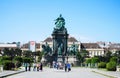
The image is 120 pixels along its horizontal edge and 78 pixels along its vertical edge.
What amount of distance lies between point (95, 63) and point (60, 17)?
56.2ft

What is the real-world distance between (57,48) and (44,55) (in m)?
4.62

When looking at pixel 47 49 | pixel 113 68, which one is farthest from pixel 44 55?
pixel 113 68

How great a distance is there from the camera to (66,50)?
105375mm

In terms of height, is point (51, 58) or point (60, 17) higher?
point (60, 17)

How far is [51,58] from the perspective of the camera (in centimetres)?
10431

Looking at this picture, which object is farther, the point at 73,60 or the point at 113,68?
the point at 73,60

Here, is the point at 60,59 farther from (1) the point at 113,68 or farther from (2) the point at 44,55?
(1) the point at 113,68

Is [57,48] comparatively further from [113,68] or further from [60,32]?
[113,68]

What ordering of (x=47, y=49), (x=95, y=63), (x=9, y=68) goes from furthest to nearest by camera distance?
(x=47, y=49) < (x=95, y=63) < (x=9, y=68)

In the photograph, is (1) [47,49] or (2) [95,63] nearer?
(2) [95,63]

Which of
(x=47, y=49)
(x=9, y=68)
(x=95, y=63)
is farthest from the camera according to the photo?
(x=47, y=49)

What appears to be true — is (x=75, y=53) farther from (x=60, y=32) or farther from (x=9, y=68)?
(x=9, y=68)

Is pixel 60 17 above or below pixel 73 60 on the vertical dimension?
above

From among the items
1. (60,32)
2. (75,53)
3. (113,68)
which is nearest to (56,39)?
(60,32)
